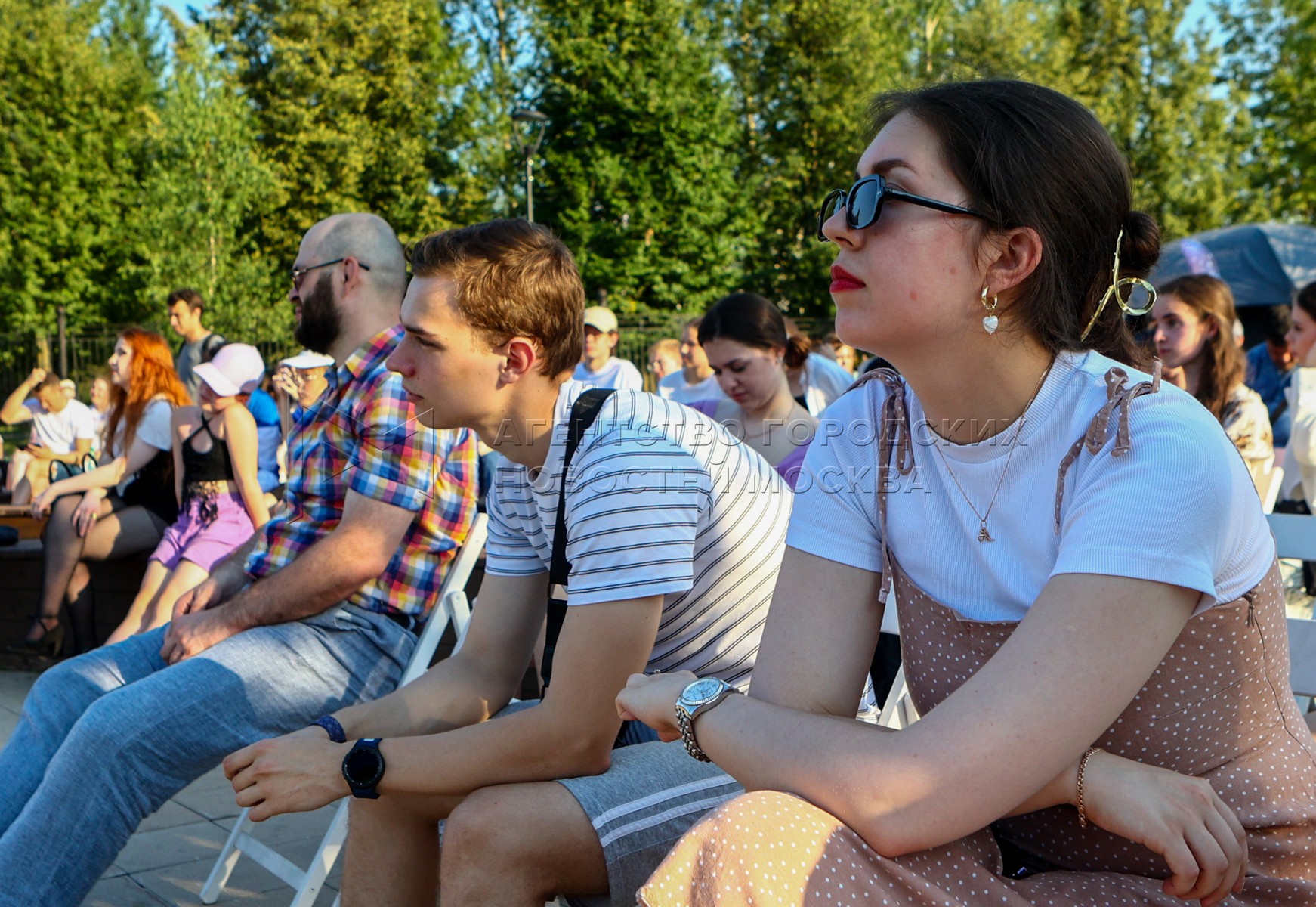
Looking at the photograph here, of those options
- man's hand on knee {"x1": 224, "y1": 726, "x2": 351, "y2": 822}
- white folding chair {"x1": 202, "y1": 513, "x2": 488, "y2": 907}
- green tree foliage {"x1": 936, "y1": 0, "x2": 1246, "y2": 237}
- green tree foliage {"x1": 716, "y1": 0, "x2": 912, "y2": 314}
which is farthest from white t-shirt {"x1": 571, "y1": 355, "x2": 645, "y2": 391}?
green tree foliage {"x1": 936, "y1": 0, "x2": 1246, "y2": 237}

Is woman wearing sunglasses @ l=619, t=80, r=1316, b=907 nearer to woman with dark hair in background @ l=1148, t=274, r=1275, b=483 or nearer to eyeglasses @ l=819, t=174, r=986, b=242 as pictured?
eyeglasses @ l=819, t=174, r=986, b=242

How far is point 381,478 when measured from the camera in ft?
9.77

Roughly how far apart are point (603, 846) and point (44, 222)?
100 feet

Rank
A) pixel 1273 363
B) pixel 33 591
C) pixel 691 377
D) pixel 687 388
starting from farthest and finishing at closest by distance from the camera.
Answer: pixel 691 377 → pixel 687 388 → pixel 1273 363 → pixel 33 591

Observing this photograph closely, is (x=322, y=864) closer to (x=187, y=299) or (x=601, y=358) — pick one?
(x=601, y=358)

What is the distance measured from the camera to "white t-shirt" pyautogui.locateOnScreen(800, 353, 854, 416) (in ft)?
22.3

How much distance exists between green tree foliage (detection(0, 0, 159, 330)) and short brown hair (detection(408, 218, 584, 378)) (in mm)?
27978

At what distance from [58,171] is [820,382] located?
26.6 meters

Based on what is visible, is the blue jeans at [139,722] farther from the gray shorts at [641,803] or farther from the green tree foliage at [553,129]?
the green tree foliage at [553,129]

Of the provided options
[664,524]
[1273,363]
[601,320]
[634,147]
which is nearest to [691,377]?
[601,320]

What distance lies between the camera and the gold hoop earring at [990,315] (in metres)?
1.54

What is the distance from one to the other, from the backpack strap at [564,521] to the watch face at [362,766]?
0.35 meters

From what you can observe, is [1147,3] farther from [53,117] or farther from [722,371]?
[722,371]

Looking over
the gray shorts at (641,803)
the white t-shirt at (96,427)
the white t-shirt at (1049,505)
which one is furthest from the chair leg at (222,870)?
the white t-shirt at (96,427)
